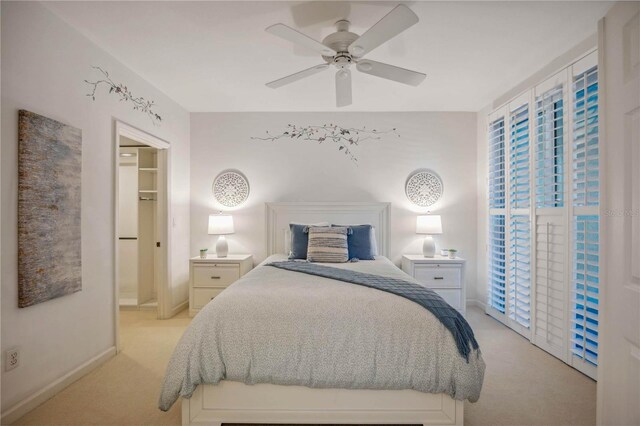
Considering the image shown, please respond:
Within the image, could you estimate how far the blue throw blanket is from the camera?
5.99 ft

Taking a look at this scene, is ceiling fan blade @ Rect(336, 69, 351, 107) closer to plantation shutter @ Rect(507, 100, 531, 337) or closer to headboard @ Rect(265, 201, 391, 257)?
headboard @ Rect(265, 201, 391, 257)

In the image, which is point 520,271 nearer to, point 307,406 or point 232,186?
point 307,406

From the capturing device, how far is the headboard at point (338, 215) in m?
4.23

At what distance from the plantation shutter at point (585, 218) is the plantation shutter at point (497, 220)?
101cm

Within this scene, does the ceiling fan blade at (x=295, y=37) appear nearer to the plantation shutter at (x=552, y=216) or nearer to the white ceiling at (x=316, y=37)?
the white ceiling at (x=316, y=37)

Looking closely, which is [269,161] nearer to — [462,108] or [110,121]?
[110,121]

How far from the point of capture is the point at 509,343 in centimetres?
309

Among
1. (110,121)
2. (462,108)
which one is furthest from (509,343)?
(110,121)

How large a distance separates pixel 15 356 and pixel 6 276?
0.49 m

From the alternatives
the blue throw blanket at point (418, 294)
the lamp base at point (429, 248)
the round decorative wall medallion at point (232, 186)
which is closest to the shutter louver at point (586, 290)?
the blue throw blanket at point (418, 294)

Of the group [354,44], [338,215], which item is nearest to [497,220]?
[338,215]

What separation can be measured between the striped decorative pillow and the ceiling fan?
1.41m

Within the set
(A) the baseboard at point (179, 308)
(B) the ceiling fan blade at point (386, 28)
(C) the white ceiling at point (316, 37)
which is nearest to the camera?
(B) the ceiling fan blade at point (386, 28)

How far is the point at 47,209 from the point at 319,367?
199 cm
